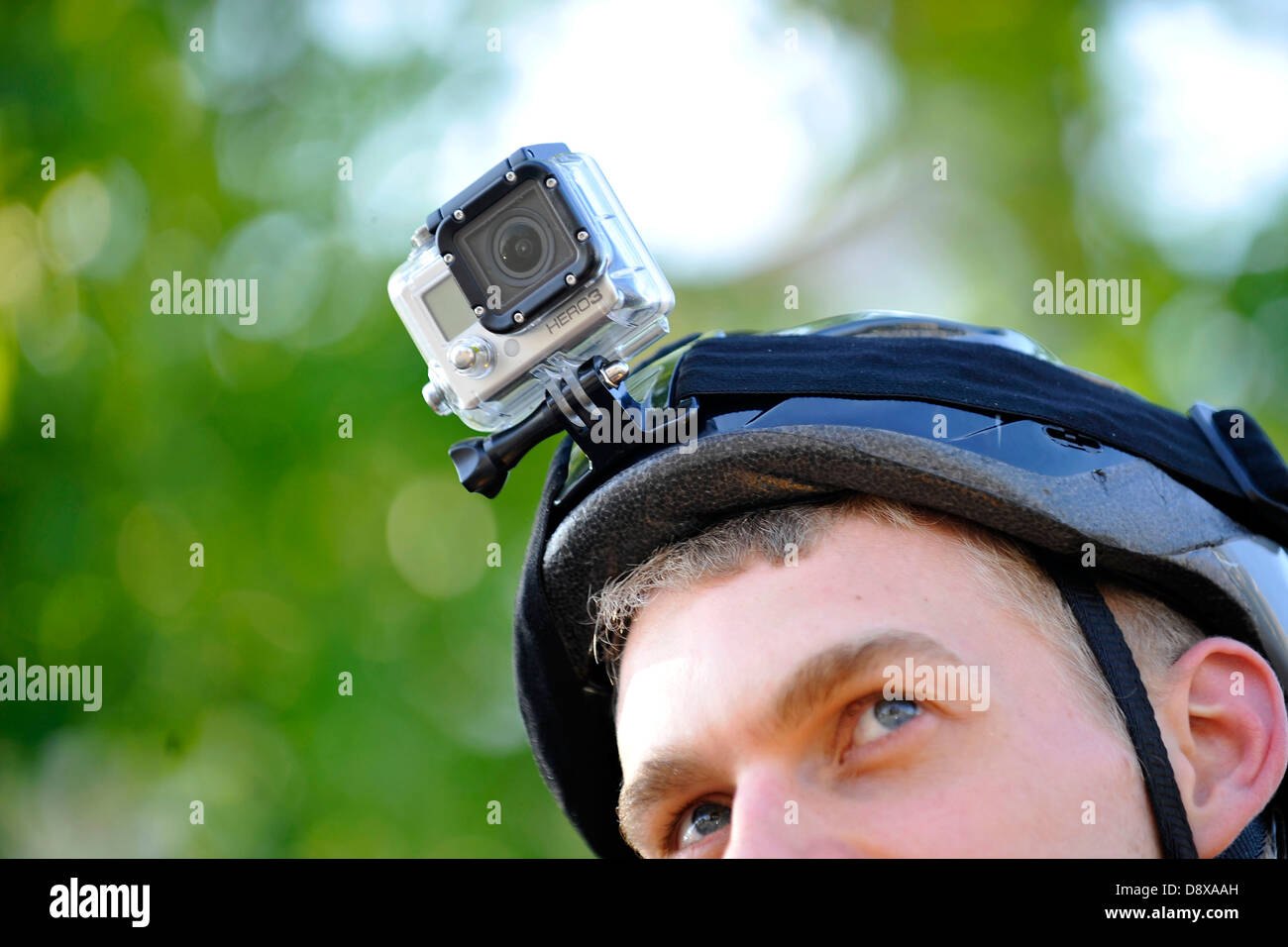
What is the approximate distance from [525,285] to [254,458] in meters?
4.76

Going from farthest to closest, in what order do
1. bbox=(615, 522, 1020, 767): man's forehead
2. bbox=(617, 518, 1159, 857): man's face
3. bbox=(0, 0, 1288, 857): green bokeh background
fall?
bbox=(0, 0, 1288, 857): green bokeh background
bbox=(615, 522, 1020, 767): man's forehead
bbox=(617, 518, 1159, 857): man's face

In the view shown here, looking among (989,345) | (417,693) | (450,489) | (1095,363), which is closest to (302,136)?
(450,489)

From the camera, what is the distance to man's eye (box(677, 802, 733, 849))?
2191 mm

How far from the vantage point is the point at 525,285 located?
201 centimetres

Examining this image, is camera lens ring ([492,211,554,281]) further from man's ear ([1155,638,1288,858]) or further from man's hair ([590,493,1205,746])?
man's ear ([1155,638,1288,858])

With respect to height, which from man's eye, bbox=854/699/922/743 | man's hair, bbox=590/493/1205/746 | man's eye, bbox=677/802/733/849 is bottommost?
man's eye, bbox=677/802/733/849

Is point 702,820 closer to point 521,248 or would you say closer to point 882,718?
point 882,718

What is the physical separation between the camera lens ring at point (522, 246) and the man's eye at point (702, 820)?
36.0 inches

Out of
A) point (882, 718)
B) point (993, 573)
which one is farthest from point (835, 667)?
point (993, 573)

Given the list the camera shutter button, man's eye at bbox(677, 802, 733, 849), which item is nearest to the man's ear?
man's eye at bbox(677, 802, 733, 849)

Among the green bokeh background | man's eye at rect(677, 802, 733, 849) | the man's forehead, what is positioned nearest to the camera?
the man's forehead

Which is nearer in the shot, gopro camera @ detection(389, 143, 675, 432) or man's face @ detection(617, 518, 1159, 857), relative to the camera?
man's face @ detection(617, 518, 1159, 857)

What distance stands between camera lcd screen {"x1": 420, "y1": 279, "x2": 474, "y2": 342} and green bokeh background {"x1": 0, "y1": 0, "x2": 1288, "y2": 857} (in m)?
4.35

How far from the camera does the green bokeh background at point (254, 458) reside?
6.42 meters
